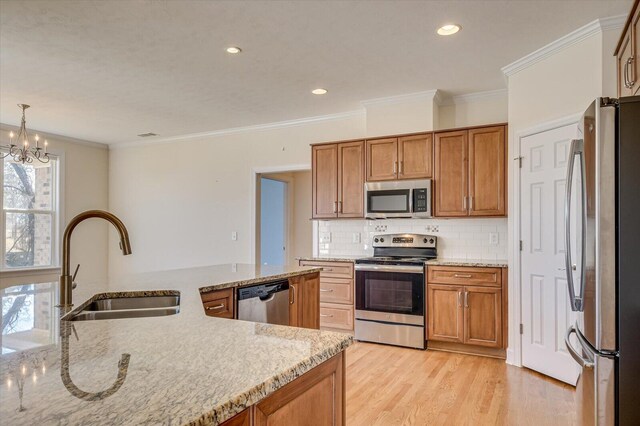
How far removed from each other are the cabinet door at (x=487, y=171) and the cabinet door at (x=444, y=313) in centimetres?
80

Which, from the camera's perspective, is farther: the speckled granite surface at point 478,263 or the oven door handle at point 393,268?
the oven door handle at point 393,268

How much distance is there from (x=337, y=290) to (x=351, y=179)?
4.08ft

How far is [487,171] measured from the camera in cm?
401

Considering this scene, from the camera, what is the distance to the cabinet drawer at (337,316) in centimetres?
452

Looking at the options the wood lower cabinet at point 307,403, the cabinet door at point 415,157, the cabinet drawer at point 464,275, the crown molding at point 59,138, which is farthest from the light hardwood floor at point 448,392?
the crown molding at point 59,138

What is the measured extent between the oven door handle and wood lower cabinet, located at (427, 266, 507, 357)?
0.11m

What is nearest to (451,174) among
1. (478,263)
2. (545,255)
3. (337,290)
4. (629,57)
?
(478,263)

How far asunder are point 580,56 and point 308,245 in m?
5.02

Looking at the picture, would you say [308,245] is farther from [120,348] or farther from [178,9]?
[120,348]

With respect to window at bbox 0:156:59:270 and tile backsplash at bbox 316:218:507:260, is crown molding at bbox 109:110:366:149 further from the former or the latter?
tile backsplash at bbox 316:218:507:260

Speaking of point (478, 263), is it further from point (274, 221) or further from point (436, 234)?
point (274, 221)

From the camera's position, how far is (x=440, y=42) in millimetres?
3244

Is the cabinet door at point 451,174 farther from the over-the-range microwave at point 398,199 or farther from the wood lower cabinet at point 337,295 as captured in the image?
the wood lower cabinet at point 337,295

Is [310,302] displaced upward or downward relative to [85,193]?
downward
